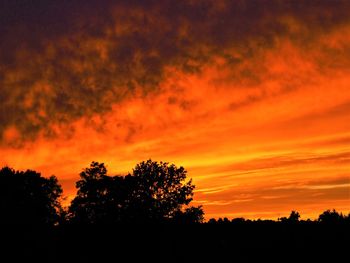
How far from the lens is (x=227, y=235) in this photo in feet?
93.2

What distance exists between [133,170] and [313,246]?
178 feet

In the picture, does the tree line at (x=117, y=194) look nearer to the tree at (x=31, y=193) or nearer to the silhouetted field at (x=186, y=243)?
the tree at (x=31, y=193)

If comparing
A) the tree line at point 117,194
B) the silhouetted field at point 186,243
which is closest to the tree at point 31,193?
the tree line at point 117,194

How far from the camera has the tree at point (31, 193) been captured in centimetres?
6450

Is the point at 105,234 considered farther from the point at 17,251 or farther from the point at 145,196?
the point at 145,196

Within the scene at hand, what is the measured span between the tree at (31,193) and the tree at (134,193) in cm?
456

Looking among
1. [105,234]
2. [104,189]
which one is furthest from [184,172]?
[105,234]

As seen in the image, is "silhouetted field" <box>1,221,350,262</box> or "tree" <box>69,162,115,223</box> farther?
"tree" <box>69,162,115,223</box>

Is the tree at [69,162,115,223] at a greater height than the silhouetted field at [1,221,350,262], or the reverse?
the tree at [69,162,115,223]

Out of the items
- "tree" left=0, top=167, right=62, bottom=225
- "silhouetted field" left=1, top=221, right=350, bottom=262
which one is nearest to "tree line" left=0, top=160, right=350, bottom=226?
"tree" left=0, top=167, right=62, bottom=225

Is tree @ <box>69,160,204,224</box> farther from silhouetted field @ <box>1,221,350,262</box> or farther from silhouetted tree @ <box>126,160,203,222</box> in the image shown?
silhouetted field @ <box>1,221,350,262</box>

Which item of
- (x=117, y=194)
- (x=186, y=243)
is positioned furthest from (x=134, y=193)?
(x=186, y=243)

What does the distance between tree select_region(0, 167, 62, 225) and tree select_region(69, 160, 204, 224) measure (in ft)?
14.9

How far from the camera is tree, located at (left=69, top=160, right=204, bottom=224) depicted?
74.1 metres
